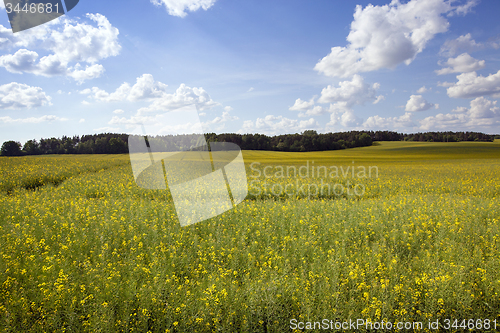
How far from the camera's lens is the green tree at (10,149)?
221ft

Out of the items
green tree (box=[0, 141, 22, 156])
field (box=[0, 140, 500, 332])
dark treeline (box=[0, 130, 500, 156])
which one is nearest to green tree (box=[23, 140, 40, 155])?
dark treeline (box=[0, 130, 500, 156])

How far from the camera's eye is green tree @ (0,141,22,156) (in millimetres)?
67312

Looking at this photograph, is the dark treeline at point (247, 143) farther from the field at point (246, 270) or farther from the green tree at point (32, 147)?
the field at point (246, 270)

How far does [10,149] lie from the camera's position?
225ft

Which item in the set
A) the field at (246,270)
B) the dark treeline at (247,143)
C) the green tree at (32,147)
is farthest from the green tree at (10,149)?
the field at (246,270)

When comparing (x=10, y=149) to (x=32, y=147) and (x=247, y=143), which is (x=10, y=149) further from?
(x=247, y=143)

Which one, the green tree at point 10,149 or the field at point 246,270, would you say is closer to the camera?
the field at point 246,270

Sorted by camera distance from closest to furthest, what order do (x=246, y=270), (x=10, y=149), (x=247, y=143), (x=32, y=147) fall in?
(x=246, y=270), (x=247, y=143), (x=10, y=149), (x=32, y=147)

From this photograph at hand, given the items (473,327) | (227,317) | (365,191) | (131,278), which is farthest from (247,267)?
(365,191)

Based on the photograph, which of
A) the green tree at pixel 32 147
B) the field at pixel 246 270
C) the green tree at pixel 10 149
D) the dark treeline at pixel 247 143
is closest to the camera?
the field at pixel 246 270

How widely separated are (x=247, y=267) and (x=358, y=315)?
91.6 inches

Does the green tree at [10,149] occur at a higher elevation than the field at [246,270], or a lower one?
higher

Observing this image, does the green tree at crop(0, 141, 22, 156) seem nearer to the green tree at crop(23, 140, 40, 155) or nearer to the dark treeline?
the dark treeline

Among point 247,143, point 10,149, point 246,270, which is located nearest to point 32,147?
point 10,149
